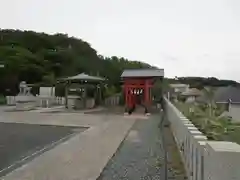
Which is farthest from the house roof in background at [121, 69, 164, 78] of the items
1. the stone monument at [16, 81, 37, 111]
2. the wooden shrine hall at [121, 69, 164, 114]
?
the stone monument at [16, 81, 37, 111]

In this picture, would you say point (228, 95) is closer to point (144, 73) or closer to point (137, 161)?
point (144, 73)

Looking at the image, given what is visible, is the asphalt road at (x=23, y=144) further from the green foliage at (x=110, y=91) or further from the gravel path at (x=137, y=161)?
the green foliage at (x=110, y=91)

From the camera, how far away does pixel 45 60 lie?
36750 mm

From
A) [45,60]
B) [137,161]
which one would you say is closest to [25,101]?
[45,60]

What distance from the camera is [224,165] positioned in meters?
2.18

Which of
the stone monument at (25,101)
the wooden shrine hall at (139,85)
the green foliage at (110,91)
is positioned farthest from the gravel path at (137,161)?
the green foliage at (110,91)

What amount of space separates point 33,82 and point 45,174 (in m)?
30.8

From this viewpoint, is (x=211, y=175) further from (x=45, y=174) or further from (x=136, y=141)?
(x=136, y=141)

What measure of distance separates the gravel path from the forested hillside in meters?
20.8

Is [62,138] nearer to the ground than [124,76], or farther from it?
nearer to the ground

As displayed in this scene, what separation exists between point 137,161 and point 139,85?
44.2ft

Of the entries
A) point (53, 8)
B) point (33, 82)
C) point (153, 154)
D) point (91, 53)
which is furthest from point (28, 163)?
point (91, 53)

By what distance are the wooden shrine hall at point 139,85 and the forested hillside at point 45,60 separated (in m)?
9.40

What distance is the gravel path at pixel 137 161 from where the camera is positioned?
5.68 metres
